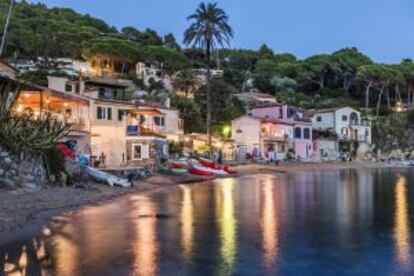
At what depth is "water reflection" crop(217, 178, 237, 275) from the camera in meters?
17.4

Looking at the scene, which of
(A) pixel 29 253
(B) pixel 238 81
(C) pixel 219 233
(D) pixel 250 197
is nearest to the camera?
(A) pixel 29 253

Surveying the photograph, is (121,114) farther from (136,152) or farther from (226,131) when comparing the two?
(226,131)

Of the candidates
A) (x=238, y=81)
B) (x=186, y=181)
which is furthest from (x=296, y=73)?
(x=186, y=181)

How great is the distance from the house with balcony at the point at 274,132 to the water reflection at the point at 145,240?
58.0 meters

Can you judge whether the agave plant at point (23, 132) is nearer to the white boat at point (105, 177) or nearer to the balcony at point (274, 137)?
the white boat at point (105, 177)

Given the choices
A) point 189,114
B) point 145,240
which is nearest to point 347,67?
point 189,114

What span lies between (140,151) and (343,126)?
57600mm

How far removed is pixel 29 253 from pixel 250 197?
22.7m

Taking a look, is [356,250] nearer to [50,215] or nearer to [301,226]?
[301,226]

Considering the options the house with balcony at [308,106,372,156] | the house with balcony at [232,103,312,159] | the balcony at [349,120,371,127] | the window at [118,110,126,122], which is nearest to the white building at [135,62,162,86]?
the house with balcony at [232,103,312,159]

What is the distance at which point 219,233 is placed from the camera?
2327cm

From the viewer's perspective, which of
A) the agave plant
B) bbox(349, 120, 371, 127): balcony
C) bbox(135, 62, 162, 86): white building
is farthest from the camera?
bbox(349, 120, 371, 127): balcony

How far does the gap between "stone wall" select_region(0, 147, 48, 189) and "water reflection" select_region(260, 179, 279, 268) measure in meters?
14.0

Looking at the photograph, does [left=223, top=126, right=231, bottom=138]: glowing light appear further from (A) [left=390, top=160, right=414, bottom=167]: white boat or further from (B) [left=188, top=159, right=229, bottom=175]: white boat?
(A) [left=390, top=160, right=414, bottom=167]: white boat
